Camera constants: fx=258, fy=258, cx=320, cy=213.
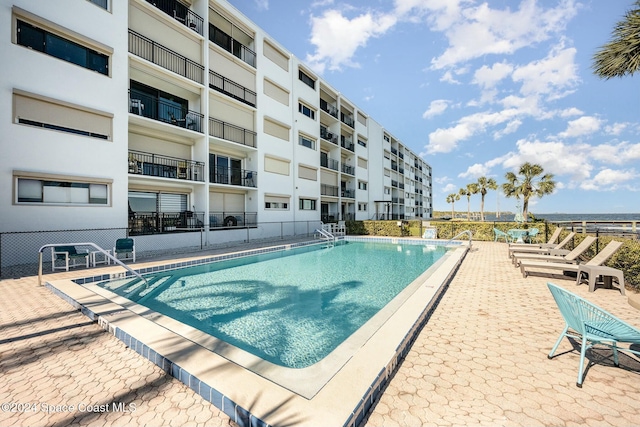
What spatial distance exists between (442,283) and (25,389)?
6963mm

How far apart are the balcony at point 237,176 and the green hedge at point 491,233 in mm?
8899

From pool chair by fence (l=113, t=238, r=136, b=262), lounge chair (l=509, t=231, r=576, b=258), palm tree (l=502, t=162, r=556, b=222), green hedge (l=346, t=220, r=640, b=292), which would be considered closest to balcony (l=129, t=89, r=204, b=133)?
pool chair by fence (l=113, t=238, r=136, b=262)

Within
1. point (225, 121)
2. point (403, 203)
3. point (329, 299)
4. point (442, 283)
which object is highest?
point (225, 121)

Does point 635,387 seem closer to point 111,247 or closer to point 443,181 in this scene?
point 111,247

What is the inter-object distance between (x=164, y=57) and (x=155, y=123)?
3877 millimetres

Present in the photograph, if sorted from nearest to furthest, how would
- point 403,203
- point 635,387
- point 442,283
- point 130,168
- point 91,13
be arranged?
point 635,387
point 442,283
point 91,13
point 130,168
point 403,203

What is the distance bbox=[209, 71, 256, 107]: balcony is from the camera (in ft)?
51.2

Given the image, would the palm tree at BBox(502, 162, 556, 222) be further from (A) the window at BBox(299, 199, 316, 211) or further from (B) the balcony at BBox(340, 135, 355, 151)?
(A) the window at BBox(299, 199, 316, 211)

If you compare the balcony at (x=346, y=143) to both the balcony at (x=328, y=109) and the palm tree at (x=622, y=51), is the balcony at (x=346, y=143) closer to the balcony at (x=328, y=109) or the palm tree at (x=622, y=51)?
the balcony at (x=328, y=109)

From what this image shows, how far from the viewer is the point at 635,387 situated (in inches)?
104

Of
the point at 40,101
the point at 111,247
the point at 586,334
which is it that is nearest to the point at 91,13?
the point at 40,101

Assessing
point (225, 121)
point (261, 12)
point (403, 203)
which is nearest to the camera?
point (225, 121)

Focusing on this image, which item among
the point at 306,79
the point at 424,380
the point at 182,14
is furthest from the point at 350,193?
the point at 424,380

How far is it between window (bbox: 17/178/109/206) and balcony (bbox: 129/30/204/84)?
6.81 m
